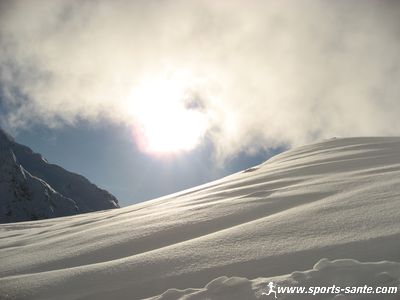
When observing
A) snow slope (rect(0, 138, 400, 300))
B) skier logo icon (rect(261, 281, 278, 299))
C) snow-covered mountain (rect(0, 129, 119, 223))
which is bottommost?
skier logo icon (rect(261, 281, 278, 299))

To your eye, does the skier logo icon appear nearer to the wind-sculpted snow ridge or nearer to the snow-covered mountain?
the wind-sculpted snow ridge

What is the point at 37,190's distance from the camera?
90812 mm

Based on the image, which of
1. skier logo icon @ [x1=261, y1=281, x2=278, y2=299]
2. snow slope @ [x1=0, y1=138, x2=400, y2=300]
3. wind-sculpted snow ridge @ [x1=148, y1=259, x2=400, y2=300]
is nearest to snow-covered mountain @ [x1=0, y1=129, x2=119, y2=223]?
snow slope @ [x1=0, y1=138, x2=400, y2=300]

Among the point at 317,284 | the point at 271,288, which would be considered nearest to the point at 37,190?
the point at 271,288

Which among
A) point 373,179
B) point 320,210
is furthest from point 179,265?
point 373,179

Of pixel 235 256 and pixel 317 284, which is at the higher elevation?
pixel 235 256

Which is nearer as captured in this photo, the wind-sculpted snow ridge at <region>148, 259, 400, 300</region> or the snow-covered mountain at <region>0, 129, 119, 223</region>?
the wind-sculpted snow ridge at <region>148, 259, 400, 300</region>

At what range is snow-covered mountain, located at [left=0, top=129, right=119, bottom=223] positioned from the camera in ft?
279

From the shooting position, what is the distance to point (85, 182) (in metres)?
126

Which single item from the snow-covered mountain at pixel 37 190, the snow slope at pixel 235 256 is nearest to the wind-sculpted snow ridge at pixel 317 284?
the snow slope at pixel 235 256

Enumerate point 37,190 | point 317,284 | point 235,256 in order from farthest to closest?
point 37,190 < point 235,256 < point 317,284

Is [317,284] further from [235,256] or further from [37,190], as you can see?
[37,190]

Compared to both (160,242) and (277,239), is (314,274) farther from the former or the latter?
(160,242)

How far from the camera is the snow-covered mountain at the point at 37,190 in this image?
85.0 m
